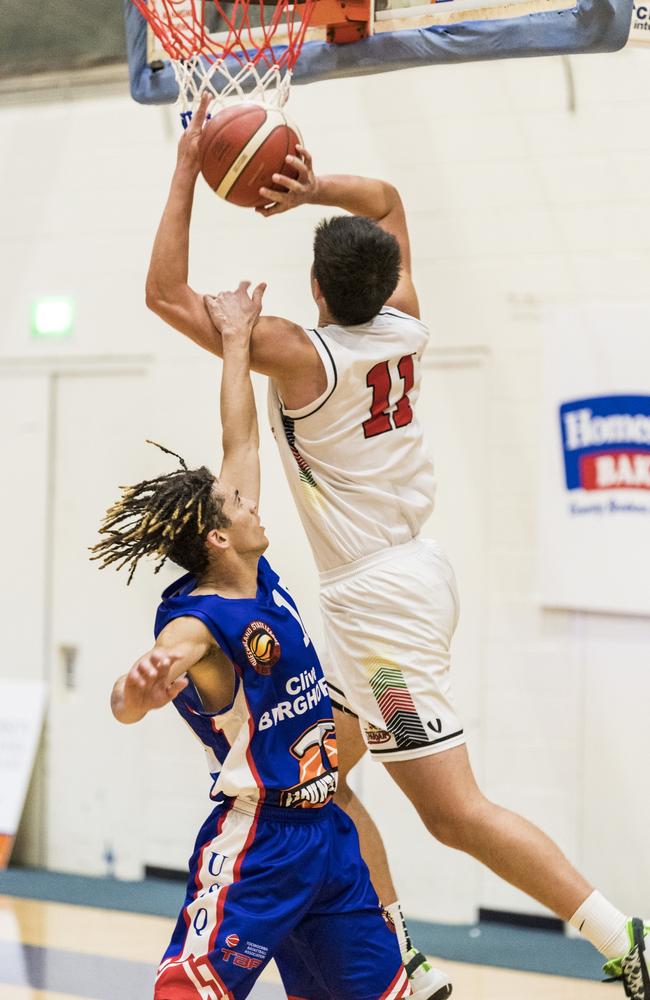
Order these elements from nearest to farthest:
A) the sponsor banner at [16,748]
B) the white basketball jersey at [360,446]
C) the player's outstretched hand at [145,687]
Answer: the player's outstretched hand at [145,687] → the white basketball jersey at [360,446] → the sponsor banner at [16,748]

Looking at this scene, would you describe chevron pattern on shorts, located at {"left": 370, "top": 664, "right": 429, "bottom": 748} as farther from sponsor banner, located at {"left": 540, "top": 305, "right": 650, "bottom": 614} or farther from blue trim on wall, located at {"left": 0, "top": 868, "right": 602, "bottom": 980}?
sponsor banner, located at {"left": 540, "top": 305, "right": 650, "bottom": 614}

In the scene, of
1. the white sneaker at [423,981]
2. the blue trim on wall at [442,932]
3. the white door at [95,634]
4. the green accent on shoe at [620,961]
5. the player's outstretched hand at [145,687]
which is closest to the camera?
the player's outstretched hand at [145,687]

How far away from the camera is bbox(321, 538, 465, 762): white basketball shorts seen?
3.66 m

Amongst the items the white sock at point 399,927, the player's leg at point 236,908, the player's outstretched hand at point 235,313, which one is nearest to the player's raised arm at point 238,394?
the player's outstretched hand at point 235,313

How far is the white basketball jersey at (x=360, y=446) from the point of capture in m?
3.72

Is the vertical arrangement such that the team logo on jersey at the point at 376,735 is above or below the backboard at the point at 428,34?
below

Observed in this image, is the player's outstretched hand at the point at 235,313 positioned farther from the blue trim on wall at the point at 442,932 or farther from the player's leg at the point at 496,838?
the blue trim on wall at the point at 442,932

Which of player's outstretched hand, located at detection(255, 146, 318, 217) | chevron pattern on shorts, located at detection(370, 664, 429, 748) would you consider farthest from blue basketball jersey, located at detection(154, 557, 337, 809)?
player's outstretched hand, located at detection(255, 146, 318, 217)

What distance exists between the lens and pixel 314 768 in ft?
10.3

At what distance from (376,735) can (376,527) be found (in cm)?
57

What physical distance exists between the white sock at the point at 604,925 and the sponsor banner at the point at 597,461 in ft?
6.86

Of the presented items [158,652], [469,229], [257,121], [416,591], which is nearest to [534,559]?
[469,229]

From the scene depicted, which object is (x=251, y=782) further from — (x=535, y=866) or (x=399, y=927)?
(x=399, y=927)

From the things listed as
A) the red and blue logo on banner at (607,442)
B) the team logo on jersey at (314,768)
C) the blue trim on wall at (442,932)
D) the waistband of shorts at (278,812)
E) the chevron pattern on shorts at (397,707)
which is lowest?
the blue trim on wall at (442,932)
